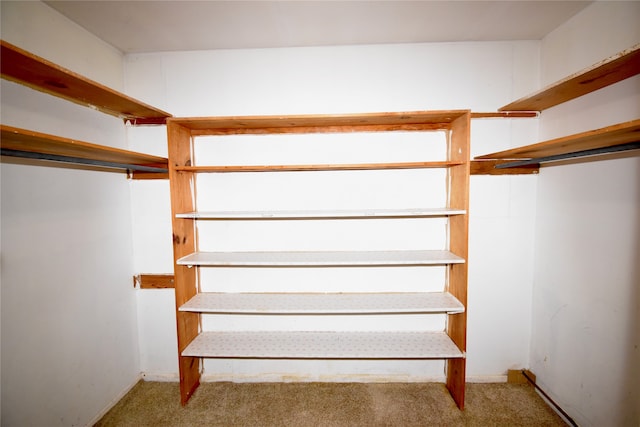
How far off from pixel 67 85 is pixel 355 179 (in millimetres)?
1905

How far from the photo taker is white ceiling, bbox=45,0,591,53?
1.65 metres

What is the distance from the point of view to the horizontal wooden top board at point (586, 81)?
126cm

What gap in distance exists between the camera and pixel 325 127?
2062mm

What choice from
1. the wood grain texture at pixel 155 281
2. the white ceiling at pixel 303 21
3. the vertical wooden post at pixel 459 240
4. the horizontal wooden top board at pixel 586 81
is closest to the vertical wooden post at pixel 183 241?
the wood grain texture at pixel 155 281

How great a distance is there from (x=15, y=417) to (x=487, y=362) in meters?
3.12

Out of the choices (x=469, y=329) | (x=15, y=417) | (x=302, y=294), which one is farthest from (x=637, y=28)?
(x=15, y=417)

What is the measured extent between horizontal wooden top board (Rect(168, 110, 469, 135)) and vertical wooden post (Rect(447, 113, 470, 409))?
0.15 metres

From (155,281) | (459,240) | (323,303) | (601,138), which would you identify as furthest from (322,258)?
(601,138)

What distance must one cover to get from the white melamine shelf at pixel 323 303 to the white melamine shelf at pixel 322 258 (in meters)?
0.29

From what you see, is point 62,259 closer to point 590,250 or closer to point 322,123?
point 322,123

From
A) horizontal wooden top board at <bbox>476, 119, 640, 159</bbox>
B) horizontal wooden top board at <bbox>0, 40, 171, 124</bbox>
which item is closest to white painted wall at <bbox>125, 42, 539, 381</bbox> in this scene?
horizontal wooden top board at <bbox>0, 40, 171, 124</bbox>

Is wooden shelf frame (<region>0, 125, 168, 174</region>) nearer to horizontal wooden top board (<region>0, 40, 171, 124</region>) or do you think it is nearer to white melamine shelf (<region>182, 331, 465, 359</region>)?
horizontal wooden top board (<region>0, 40, 171, 124</region>)

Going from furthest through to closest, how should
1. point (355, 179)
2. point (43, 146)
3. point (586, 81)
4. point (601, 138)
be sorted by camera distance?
point (355, 179)
point (586, 81)
point (43, 146)
point (601, 138)

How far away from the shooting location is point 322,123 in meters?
1.96
